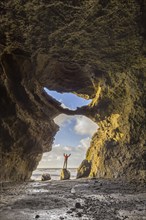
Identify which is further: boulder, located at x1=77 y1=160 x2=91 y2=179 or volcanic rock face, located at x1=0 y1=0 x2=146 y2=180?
boulder, located at x1=77 y1=160 x2=91 y2=179

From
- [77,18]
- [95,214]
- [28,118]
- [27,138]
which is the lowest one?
[95,214]

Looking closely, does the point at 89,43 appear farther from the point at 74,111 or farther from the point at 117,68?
the point at 74,111

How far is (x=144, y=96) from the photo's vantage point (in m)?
9.14

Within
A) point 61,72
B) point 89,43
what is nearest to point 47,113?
point 61,72

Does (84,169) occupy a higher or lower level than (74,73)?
lower

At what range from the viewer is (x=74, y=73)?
13.2 m

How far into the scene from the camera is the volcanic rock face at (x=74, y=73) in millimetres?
5504

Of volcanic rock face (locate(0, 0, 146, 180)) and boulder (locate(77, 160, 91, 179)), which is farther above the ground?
volcanic rock face (locate(0, 0, 146, 180))

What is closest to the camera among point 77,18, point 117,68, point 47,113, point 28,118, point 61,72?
point 77,18

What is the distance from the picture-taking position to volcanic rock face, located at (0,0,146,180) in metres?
5.50

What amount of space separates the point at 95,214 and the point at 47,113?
11.2 metres

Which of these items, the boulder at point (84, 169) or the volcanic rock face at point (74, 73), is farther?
the boulder at point (84, 169)

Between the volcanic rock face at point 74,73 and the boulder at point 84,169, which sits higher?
the volcanic rock face at point 74,73

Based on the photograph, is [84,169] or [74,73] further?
[84,169]
